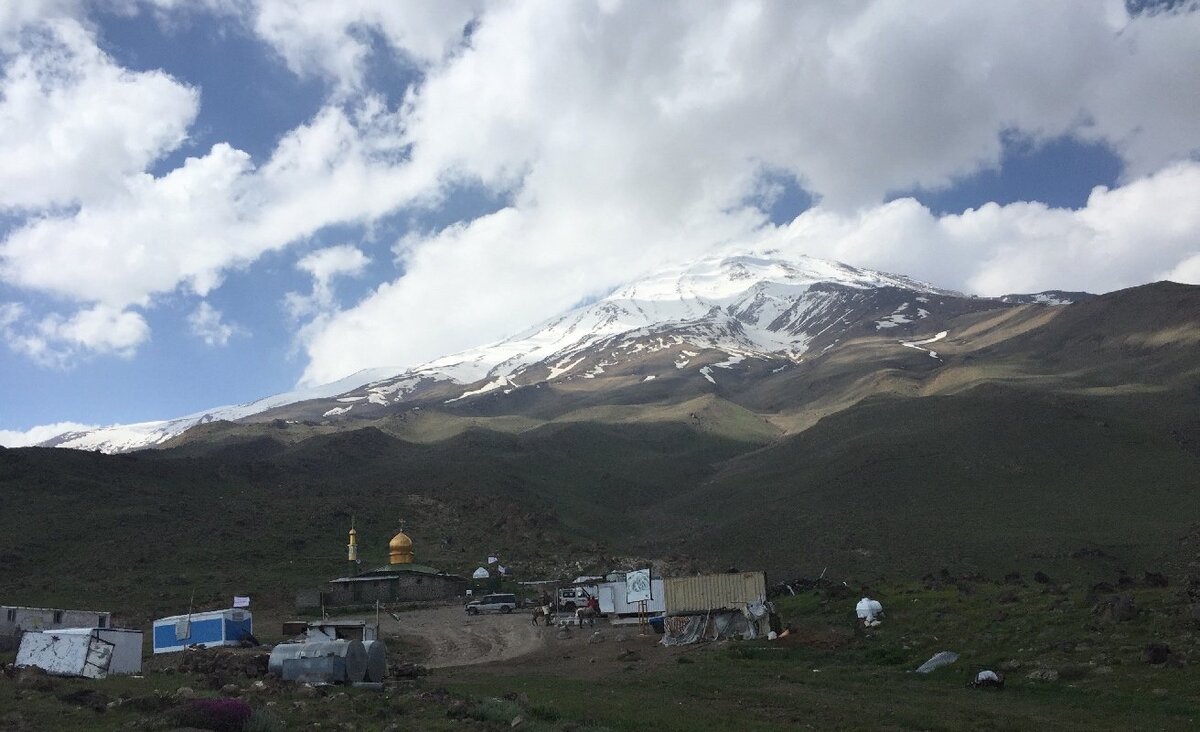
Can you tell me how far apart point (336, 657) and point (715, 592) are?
18.9m

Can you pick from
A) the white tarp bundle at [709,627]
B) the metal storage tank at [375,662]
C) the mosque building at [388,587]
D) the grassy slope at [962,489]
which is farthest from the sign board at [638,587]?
the grassy slope at [962,489]

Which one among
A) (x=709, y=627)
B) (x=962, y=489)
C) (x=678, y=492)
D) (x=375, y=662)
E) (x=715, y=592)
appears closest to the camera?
(x=375, y=662)

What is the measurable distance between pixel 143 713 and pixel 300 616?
36650 millimetres

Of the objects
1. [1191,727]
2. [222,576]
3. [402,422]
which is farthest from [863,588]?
[402,422]

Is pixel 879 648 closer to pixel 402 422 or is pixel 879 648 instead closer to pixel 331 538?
pixel 331 538

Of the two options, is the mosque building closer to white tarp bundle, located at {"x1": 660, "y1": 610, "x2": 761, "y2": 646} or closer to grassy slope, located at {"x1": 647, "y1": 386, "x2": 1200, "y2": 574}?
white tarp bundle, located at {"x1": 660, "y1": 610, "x2": 761, "y2": 646}

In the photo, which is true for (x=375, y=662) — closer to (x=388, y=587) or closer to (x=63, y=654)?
(x=63, y=654)

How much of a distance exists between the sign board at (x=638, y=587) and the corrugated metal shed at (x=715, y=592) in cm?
587

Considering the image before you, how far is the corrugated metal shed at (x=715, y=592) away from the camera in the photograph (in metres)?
38.8

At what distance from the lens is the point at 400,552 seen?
220 ft

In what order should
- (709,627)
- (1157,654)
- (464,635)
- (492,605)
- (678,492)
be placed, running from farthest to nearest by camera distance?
(678,492), (492,605), (464,635), (709,627), (1157,654)

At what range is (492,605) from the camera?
5419 centimetres

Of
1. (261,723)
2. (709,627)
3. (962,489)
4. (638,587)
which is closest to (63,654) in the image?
(261,723)

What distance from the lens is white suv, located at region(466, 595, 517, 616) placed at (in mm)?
53856
